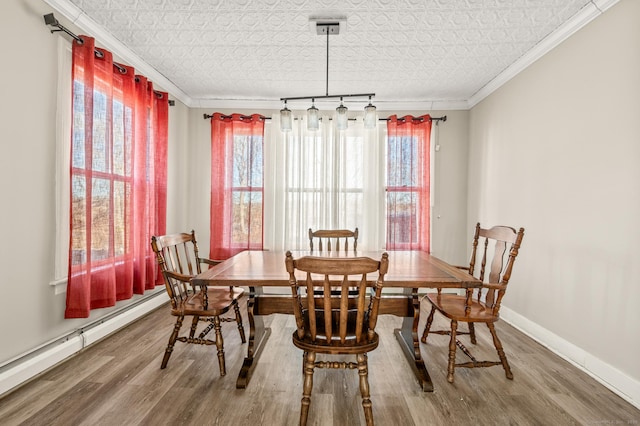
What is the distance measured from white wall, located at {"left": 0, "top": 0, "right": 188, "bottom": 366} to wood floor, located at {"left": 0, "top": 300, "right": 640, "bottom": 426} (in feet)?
1.30

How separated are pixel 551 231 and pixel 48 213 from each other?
154 inches

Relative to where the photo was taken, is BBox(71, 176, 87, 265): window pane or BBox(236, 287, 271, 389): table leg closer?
BBox(236, 287, 271, 389): table leg

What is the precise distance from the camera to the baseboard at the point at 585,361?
2.04 m

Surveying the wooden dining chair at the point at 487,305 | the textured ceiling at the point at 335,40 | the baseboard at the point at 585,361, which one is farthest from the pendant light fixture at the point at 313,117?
the baseboard at the point at 585,361

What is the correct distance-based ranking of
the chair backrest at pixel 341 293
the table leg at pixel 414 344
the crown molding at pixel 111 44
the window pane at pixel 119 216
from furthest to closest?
1. the window pane at pixel 119 216
2. the crown molding at pixel 111 44
3. the table leg at pixel 414 344
4. the chair backrest at pixel 341 293

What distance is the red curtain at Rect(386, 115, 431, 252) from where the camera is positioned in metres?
4.31

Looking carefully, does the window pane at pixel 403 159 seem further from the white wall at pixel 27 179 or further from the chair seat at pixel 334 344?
the white wall at pixel 27 179

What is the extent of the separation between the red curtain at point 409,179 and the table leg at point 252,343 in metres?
2.23

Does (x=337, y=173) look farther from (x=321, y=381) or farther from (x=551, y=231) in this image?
(x=321, y=381)

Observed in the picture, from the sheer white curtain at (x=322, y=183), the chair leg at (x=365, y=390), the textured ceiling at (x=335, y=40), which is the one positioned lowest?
the chair leg at (x=365, y=390)

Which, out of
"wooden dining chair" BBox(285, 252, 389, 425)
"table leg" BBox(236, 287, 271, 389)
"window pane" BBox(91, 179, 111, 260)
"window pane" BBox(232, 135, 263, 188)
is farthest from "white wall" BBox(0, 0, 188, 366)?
"window pane" BBox(232, 135, 263, 188)

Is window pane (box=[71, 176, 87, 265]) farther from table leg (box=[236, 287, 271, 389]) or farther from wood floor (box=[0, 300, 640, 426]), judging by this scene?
table leg (box=[236, 287, 271, 389])

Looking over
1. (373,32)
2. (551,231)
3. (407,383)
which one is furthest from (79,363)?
(551,231)

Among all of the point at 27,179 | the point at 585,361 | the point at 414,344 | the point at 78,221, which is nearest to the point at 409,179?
the point at 414,344
